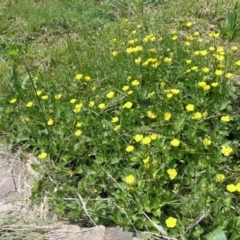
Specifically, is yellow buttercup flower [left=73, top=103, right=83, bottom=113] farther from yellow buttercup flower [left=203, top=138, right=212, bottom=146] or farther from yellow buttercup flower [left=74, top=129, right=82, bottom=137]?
yellow buttercup flower [left=203, top=138, right=212, bottom=146]

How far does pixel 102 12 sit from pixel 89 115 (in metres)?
1.81

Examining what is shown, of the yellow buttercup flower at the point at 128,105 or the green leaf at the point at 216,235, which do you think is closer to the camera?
the green leaf at the point at 216,235

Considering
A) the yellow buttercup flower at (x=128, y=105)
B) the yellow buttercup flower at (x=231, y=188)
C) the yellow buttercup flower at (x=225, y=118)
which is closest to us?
the yellow buttercup flower at (x=231, y=188)

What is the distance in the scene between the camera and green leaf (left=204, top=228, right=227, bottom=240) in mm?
1971

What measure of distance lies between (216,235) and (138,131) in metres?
0.80

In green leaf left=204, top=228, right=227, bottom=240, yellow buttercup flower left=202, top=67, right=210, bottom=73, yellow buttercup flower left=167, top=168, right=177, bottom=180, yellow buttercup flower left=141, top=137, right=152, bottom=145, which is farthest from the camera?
yellow buttercup flower left=202, top=67, right=210, bottom=73

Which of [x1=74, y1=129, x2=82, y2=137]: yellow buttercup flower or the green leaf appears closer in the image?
the green leaf

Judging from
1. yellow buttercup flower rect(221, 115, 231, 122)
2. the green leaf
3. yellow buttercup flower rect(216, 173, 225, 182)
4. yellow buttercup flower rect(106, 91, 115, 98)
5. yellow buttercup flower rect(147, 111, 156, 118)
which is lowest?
the green leaf

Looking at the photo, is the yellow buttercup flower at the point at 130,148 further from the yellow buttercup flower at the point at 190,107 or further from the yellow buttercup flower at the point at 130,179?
the yellow buttercup flower at the point at 190,107

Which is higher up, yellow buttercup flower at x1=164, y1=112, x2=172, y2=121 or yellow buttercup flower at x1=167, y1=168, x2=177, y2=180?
yellow buttercup flower at x1=164, y1=112, x2=172, y2=121

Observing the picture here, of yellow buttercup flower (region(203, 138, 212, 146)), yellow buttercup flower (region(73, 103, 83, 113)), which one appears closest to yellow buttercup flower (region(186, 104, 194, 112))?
yellow buttercup flower (region(203, 138, 212, 146))

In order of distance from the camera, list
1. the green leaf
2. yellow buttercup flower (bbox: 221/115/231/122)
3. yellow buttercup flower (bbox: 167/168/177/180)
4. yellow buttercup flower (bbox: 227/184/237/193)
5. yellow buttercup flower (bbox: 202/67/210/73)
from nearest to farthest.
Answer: the green leaf, yellow buttercup flower (bbox: 227/184/237/193), yellow buttercup flower (bbox: 167/168/177/180), yellow buttercup flower (bbox: 221/115/231/122), yellow buttercup flower (bbox: 202/67/210/73)

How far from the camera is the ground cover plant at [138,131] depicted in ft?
7.14

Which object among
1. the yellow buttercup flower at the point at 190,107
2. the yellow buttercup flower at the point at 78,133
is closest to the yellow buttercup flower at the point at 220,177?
the yellow buttercup flower at the point at 190,107
